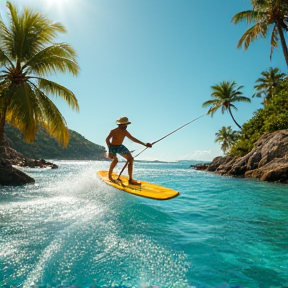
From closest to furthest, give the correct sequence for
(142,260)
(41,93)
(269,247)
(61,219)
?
(142,260)
(269,247)
(61,219)
(41,93)

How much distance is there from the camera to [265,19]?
18766mm

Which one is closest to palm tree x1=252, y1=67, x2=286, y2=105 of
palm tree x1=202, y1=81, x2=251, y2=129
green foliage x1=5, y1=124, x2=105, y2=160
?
palm tree x1=202, y1=81, x2=251, y2=129

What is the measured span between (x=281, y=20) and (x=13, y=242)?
23.2m

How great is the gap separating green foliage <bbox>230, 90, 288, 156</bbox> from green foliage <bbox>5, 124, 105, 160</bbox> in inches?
931

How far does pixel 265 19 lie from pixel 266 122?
29.6 feet

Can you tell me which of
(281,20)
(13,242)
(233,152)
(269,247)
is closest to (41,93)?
(13,242)

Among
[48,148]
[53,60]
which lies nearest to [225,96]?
[53,60]

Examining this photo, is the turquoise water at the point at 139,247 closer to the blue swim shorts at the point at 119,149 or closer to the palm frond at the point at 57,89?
the blue swim shorts at the point at 119,149

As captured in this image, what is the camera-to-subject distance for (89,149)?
12338 cm

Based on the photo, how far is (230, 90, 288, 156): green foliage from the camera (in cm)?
1931

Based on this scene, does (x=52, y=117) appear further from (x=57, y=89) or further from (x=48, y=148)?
(x=48, y=148)

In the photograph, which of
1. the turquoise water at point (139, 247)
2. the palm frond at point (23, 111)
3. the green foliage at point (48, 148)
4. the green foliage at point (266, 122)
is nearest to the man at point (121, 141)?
the turquoise water at point (139, 247)

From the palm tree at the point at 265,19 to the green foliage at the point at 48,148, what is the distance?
27275 millimetres

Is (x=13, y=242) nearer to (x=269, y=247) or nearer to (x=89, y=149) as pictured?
(x=269, y=247)
